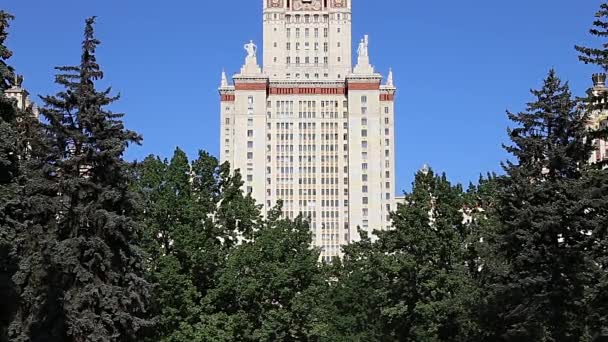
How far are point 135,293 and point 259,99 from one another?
4958 inches

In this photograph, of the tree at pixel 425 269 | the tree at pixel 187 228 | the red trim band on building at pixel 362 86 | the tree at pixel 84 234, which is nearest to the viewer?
the tree at pixel 84 234

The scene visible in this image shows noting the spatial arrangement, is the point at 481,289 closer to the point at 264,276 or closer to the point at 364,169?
the point at 264,276

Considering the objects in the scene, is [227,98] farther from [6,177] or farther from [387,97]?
[6,177]

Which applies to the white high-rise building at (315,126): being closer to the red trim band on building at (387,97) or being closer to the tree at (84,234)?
the red trim band on building at (387,97)

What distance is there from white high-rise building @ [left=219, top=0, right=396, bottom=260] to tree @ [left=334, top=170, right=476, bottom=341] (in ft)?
345

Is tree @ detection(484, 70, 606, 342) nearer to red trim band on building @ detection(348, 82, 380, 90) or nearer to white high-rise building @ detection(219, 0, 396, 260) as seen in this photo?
white high-rise building @ detection(219, 0, 396, 260)

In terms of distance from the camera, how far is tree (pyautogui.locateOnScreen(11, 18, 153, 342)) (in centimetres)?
3297

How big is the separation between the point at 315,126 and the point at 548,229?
125516 millimetres

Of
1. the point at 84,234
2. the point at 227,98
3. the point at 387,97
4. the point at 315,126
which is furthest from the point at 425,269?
the point at 227,98

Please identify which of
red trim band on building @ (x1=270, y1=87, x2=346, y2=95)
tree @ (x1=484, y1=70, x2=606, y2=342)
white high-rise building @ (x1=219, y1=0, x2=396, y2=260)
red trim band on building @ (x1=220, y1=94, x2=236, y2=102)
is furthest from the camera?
red trim band on building @ (x1=220, y1=94, x2=236, y2=102)

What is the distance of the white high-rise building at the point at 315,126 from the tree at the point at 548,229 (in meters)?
115

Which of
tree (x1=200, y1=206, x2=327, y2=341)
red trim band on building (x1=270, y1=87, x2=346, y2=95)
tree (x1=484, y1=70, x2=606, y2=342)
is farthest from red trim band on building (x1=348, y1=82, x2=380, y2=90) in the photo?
tree (x1=484, y1=70, x2=606, y2=342)

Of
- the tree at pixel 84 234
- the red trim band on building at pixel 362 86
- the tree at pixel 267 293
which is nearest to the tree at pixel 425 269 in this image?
the tree at pixel 267 293

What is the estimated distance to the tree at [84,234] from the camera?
33.0 m
